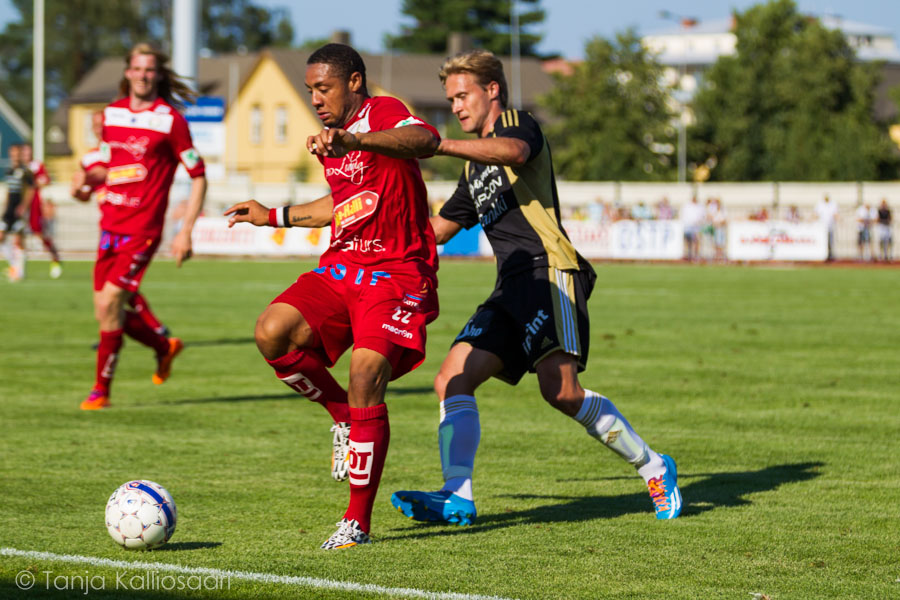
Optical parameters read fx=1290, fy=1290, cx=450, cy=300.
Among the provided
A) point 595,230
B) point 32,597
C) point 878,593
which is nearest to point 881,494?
point 878,593

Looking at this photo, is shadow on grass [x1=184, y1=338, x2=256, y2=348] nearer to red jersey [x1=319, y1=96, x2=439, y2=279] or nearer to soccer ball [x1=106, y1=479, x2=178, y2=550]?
red jersey [x1=319, y1=96, x2=439, y2=279]

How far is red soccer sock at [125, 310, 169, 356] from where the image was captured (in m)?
10.1

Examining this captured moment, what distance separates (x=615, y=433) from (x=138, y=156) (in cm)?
492

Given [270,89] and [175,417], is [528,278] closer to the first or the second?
[175,417]

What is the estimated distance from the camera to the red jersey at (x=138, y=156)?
9.47m

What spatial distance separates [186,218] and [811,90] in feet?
186

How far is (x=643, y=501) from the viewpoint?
647cm

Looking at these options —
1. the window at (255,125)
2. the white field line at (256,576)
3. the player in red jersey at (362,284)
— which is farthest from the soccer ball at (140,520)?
the window at (255,125)

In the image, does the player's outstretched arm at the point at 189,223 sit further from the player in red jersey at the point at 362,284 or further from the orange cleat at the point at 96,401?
the player in red jersey at the point at 362,284

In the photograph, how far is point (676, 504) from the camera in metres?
6.03

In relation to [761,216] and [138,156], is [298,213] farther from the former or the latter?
[761,216]

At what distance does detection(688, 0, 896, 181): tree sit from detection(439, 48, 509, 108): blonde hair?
54.3 meters

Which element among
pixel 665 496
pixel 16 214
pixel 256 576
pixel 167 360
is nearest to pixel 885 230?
pixel 16 214

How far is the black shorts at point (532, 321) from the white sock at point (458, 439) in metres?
0.24
